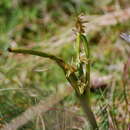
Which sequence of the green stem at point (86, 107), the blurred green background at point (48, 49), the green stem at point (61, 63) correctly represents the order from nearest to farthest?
the green stem at point (61, 63)
the green stem at point (86, 107)
the blurred green background at point (48, 49)

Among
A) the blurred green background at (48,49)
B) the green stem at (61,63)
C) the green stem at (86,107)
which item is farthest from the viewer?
the blurred green background at (48,49)

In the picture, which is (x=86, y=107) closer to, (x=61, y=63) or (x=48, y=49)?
(x=61, y=63)

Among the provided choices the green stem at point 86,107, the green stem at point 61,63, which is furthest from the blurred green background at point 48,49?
the green stem at point 61,63

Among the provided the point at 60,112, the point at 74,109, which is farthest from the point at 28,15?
the point at 60,112

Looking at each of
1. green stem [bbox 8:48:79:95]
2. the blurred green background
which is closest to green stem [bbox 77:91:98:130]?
green stem [bbox 8:48:79:95]

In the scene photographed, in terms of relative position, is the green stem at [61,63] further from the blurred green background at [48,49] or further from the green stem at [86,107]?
the blurred green background at [48,49]

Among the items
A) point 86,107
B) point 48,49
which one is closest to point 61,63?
point 86,107

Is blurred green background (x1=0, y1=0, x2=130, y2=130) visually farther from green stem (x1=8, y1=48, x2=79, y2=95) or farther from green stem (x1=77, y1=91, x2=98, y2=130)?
green stem (x1=8, y1=48, x2=79, y2=95)

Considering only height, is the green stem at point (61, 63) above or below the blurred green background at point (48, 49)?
above

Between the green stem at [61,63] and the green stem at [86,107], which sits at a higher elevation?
the green stem at [61,63]

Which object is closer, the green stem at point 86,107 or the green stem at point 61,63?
the green stem at point 61,63

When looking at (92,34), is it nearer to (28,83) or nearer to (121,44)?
(121,44)
